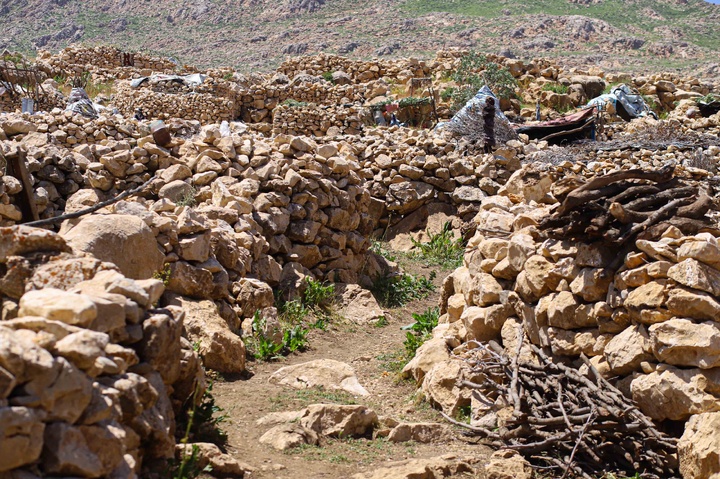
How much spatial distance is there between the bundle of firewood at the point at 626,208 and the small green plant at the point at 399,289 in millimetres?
3906

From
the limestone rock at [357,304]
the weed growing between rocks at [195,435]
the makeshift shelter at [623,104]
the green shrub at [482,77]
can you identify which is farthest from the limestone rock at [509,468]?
Result: the makeshift shelter at [623,104]

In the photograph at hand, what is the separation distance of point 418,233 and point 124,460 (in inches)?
378

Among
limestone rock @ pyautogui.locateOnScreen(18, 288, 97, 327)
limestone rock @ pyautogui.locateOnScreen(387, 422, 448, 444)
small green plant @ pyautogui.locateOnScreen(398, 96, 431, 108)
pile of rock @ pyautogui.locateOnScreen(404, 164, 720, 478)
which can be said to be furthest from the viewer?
small green plant @ pyautogui.locateOnScreen(398, 96, 431, 108)

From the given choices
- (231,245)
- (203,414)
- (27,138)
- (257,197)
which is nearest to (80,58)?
(27,138)

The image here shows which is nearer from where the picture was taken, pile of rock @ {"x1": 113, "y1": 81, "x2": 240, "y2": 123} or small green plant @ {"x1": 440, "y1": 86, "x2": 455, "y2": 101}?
pile of rock @ {"x1": 113, "y1": 81, "x2": 240, "y2": 123}

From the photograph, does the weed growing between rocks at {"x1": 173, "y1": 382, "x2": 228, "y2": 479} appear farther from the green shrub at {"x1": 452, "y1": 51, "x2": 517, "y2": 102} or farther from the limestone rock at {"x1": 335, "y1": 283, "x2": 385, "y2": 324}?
the green shrub at {"x1": 452, "y1": 51, "x2": 517, "y2": 102}

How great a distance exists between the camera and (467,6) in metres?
48.7

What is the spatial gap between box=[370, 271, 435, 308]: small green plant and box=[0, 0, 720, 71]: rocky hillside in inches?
1135

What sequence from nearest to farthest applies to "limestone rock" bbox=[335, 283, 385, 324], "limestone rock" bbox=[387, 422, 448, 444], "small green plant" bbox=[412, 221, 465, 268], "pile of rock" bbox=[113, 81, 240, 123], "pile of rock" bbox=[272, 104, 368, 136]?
"limestone rock" bbox=[387, 422, 448, 444] → "limestone rock" bbox=[335, 283, 385, 324] → "small green plant" bbox=[412, 221, 465, 268] → "pile of rock" bbox=[113, 81, 240, 123] → "pile of rock" bbox=[272, 104, 368, 136]

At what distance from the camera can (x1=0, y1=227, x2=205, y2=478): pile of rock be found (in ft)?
8.64

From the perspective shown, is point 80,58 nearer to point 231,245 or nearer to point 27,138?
point 27,138

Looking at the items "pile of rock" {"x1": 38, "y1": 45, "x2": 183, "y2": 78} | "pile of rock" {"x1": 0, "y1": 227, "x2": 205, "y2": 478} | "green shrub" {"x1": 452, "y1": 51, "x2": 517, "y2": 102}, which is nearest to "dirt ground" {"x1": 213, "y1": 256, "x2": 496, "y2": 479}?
"pile of rock" {"x1": 0, "y1": 227, "x2": 205, "y2": 478}

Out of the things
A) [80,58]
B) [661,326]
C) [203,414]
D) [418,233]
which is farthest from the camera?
[80,58]

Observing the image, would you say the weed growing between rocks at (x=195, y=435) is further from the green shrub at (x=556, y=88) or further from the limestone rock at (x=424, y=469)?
the green shrub at (x=556, y=88)
